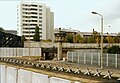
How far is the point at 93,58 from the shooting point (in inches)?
2366

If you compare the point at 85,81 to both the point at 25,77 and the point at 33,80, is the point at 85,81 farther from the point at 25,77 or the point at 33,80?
the point at 25,77

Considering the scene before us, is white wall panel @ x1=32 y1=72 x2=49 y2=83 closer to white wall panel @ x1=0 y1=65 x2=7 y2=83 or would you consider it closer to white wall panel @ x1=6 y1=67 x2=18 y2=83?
white wall panel @ x1=6 y1=67 x2=18 y2=83

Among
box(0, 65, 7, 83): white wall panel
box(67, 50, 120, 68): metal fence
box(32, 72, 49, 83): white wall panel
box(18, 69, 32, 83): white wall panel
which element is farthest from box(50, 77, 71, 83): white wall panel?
box(67, 50, 120, 68): metal fence

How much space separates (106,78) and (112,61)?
2978cm

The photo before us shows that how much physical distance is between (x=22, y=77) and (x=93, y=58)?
2022cm

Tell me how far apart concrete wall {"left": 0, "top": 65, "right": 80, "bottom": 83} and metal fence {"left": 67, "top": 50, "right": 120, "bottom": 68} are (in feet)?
54.3

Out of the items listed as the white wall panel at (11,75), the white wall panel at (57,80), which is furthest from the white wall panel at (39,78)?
the white wall panel at (11,75)

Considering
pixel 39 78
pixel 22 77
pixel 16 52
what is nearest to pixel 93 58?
pixel 22 77

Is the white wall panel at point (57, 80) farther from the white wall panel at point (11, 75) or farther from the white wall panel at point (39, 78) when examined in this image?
the white wall panel at point (11, 75)

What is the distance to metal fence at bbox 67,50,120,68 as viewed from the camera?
175 feet

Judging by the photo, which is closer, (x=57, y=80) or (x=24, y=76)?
(x=57, y=80)

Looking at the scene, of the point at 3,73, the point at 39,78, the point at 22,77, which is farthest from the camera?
the point at 3,73

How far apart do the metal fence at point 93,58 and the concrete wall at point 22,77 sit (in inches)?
651

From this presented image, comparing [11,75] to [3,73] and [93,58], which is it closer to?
[3,73]
